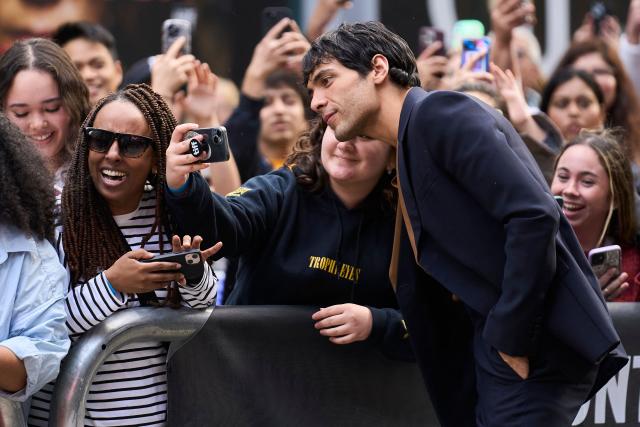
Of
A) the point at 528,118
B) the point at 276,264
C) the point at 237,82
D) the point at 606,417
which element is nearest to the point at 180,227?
the point at 276,264

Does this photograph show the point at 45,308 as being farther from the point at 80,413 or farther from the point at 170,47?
the point at 170,47

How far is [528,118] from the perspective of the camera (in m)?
5.96

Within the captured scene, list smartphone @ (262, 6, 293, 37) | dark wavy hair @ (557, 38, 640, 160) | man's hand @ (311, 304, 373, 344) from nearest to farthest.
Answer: man's hand @ (311, 304, 373, 344) → smartphone @ (262, 6, 293, 37) → dark wavy hair @ (557, 38, 640, 160)

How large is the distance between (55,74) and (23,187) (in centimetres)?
112

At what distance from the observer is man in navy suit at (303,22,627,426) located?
323cm

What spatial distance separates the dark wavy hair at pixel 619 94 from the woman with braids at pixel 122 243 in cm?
367

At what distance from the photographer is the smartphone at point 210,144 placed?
11.9 feet

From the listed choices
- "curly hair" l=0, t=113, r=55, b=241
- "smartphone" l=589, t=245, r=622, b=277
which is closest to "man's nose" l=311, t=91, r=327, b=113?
"curly hair" l=0, t=113, r=55, b=241

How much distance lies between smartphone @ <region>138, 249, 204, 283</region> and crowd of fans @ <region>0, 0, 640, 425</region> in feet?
0.07

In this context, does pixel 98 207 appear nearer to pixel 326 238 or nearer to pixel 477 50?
pixel 326 238

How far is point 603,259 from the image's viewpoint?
4.42 metres

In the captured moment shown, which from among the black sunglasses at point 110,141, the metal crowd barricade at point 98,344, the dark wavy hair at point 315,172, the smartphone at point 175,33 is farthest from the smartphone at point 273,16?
the metal crowd barricade at point 98,344

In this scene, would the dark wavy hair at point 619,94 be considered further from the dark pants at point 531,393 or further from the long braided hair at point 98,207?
the long braided hair at point 98,207

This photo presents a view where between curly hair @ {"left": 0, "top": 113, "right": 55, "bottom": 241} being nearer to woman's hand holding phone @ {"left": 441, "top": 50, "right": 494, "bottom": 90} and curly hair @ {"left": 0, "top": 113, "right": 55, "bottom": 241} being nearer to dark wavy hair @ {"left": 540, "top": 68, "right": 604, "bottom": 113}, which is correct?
woman's hand holding phone @ {"left": 441, "top": 50, "right": 494, "bottom": 90}
